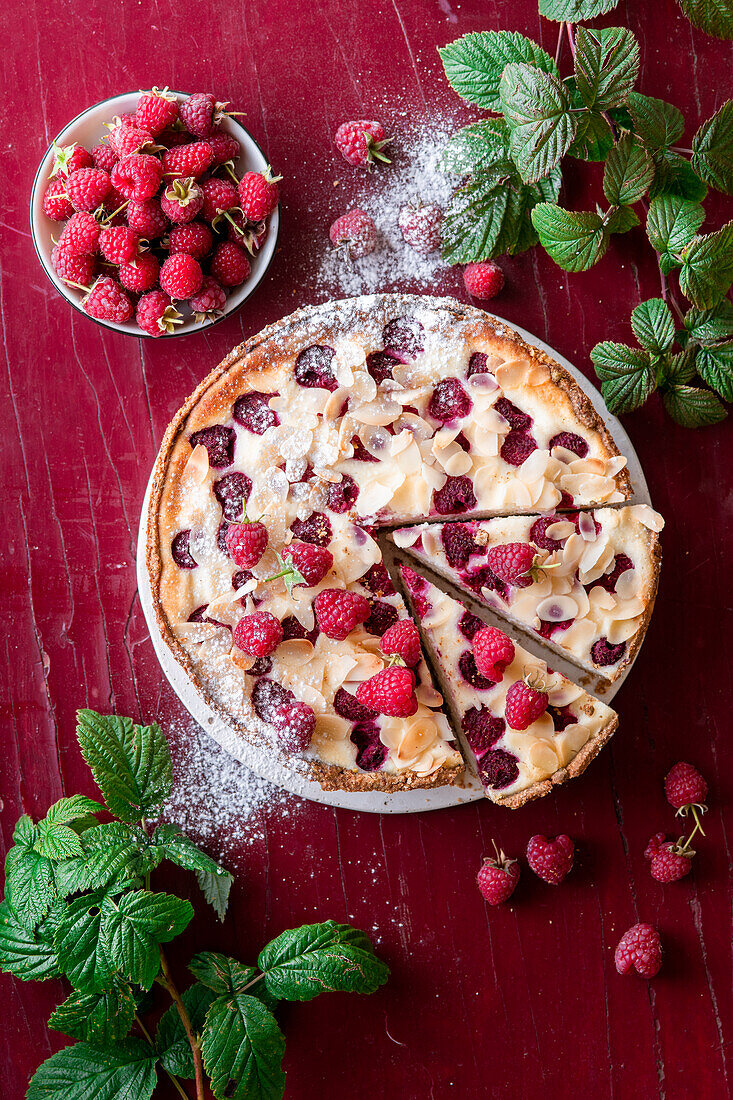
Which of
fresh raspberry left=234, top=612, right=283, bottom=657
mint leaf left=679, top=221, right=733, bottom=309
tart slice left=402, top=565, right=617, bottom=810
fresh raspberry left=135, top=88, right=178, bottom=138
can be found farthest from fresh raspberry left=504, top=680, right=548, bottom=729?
fresh raspberry left=135, top=88, right=178, bottom=138

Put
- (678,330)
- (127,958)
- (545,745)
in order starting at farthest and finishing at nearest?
(678,330) < (545,745) < (127,958)

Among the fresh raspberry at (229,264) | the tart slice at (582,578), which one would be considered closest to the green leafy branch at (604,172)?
the tart slice at (582,578)

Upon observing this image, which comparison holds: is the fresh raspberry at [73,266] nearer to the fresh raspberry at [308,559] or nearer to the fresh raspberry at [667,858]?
the fresh raspberry at [308,559]

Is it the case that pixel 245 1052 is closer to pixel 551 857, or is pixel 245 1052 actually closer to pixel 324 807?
pixel 324 807

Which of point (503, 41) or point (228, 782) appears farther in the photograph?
point (228, 782)

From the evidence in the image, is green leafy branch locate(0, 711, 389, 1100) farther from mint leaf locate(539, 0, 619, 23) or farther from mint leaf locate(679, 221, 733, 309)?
mint leaf locate(539, 0, 619, 23)

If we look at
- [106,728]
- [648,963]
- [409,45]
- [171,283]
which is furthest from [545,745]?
[409,45]

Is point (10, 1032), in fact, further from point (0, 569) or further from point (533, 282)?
point (533, 282)
